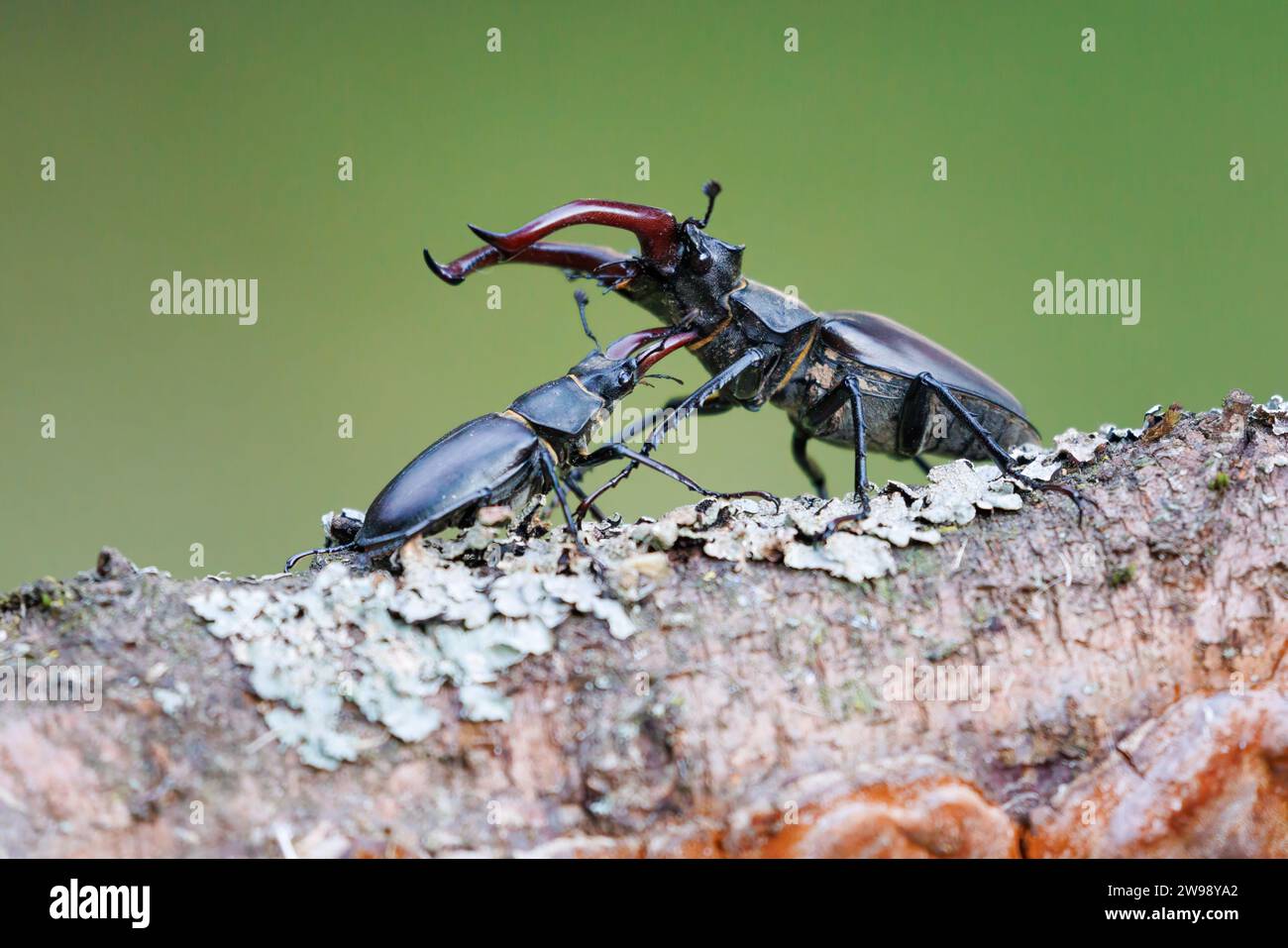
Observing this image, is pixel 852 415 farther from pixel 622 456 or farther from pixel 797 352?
pixel 622 456

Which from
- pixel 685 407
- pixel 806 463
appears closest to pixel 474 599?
pixel 685 407

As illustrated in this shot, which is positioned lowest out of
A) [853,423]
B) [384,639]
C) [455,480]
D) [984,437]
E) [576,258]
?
[384,639]

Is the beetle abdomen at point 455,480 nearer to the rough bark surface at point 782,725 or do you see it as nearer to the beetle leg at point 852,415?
the rough bark surface at point 782,725

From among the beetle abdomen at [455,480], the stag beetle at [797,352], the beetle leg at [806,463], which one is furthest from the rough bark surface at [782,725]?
the beetle leg at [806,463]

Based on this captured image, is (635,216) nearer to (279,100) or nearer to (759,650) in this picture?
(759,650)

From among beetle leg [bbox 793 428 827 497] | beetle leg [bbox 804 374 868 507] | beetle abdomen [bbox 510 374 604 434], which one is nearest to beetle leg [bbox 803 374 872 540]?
beetle leg [bbox 804 374 868 507]

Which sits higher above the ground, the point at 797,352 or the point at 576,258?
the point at 576,258

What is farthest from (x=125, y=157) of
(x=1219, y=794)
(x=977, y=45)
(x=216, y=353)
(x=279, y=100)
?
(x=1219, y=794)

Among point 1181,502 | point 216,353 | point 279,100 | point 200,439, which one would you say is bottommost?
point 1181,502
